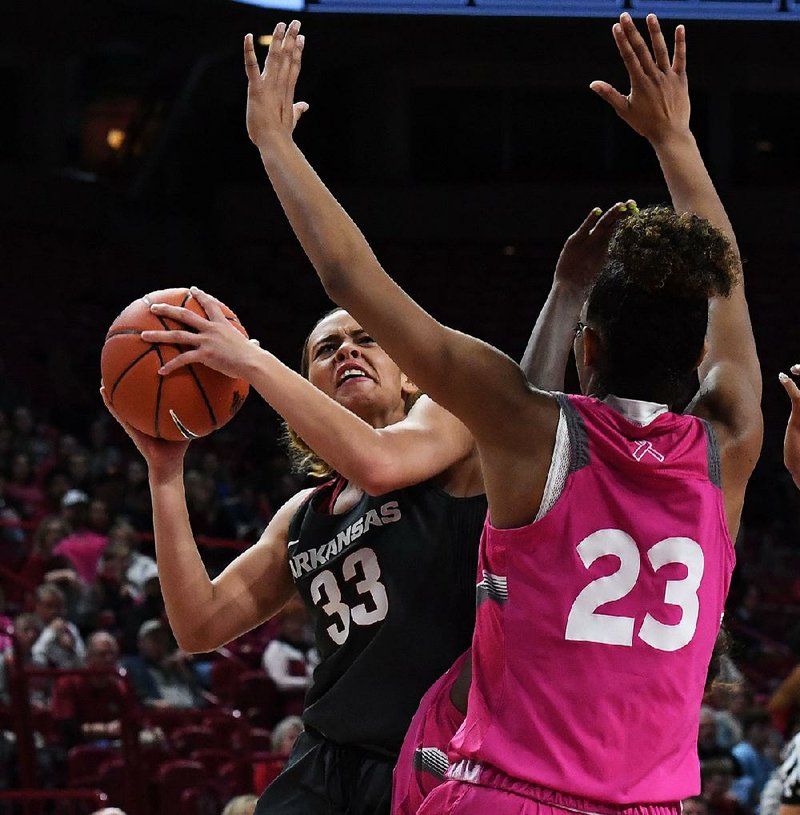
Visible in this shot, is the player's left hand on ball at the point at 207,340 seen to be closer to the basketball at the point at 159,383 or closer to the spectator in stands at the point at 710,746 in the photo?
the basketball at the point at 159,383

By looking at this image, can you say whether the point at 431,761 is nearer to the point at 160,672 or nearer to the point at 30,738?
the point at 30,738

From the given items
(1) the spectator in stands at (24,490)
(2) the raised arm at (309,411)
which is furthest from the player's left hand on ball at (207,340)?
(1) the spectator in stands at (24,490)

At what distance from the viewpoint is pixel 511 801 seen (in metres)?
1.98

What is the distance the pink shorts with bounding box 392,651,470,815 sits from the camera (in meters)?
2.21

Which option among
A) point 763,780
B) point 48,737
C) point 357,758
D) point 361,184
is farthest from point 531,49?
point 357,758

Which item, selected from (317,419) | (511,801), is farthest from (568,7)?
(511,801)

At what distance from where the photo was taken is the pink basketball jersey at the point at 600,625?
6.51 feet

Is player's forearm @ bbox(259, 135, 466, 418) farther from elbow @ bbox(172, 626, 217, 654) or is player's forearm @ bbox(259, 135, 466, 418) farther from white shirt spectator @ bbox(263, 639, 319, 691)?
white shirt spectator @ bbox(263, 639, 319, 691)

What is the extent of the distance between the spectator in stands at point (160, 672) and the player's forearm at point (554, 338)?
226 inches

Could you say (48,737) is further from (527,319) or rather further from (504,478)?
(527,319)

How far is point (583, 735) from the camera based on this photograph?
198 cm

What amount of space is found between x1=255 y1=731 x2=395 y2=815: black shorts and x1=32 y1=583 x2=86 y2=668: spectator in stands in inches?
207

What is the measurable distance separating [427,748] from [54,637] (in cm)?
601

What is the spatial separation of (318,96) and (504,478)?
15.6 meters
